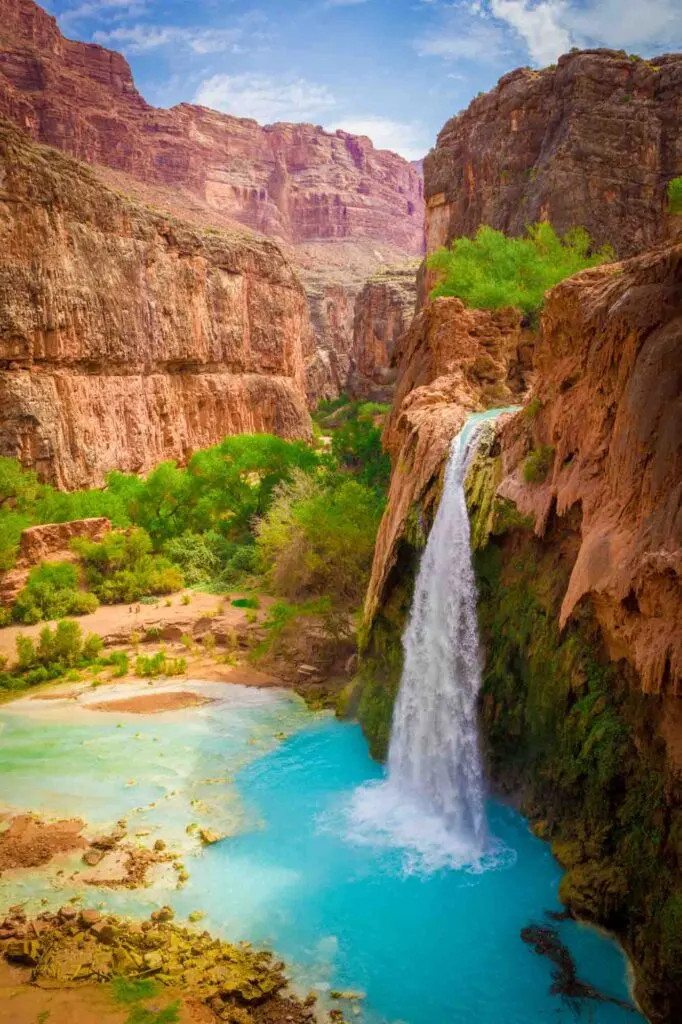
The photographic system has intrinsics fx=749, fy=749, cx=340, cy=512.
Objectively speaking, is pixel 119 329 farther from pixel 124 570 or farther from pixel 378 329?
pixel 378 329

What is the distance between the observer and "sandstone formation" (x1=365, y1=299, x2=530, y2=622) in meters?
16.4

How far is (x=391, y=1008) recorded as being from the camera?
8836 millimetres

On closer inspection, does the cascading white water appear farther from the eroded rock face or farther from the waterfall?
the eroded rock face

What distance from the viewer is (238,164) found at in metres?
121

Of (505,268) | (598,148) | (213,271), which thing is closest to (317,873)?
(505,268)

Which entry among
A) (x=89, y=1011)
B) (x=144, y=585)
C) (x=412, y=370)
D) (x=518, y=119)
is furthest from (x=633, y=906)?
(x=518, y=119)

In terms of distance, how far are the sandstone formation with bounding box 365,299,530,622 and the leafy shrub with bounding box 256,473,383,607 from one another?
2.11m

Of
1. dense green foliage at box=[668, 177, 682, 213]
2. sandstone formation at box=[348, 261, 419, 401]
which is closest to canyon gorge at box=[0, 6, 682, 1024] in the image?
dense green foliage at box=[668, 177, 682, 213]

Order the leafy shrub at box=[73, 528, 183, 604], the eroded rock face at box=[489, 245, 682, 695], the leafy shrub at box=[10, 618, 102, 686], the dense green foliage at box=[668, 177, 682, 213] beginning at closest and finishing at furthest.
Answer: the eroded rock face at box=[489, 245, 682, 695]
the dense green foliage at box=[668, 177, 682, 213]
the leafy shrub at box=[10, 618, 102, 686]
the leafy shrub at box=[73, 528, 183, 604]

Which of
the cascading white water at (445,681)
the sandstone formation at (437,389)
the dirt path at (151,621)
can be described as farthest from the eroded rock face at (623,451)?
the dirt path at (151,621)

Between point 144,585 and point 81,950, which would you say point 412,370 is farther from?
point 81,950

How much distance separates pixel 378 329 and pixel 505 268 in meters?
44.9

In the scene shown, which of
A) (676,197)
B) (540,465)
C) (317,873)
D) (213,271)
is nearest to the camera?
(317,873)

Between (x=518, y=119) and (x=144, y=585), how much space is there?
3002cm
